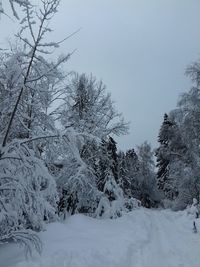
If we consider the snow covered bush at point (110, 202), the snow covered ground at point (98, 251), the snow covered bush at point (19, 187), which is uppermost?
the snow covered bush at point (110, 202)

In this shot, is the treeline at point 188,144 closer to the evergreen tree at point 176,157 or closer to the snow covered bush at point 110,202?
the evergreen tree at point 176,157

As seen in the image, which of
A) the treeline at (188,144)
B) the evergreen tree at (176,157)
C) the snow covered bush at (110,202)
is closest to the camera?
the snow covered bush at (110,202)

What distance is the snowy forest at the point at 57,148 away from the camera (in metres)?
9.68

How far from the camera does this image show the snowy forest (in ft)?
31.8

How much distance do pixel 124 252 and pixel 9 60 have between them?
723 cm

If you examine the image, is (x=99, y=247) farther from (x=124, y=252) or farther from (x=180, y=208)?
(x=180, y=208)

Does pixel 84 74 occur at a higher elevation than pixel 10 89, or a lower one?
higher

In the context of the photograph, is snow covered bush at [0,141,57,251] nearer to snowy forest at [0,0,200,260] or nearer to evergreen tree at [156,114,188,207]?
snowy forest at [0,0,200,260]

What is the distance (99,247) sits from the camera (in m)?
14.3

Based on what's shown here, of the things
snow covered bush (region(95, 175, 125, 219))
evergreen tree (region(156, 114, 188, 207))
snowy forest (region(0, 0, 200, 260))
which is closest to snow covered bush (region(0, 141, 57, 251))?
snowy forest (region(0, 0, 200, 260))

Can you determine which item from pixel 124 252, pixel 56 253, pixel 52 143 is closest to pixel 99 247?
pixel 124 252

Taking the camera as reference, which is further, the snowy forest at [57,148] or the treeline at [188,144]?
the treeline at [188,144]

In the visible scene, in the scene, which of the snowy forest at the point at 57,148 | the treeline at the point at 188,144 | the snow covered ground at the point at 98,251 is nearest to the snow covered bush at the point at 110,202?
the snowy forest at the point at 57,148

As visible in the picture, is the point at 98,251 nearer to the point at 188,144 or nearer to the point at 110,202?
the point at 110,202
